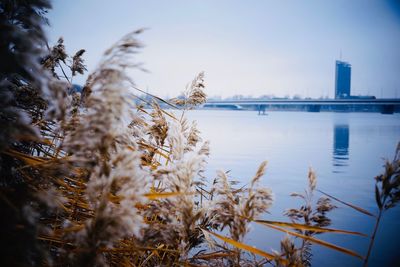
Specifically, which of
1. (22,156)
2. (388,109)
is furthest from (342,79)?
(22,156)

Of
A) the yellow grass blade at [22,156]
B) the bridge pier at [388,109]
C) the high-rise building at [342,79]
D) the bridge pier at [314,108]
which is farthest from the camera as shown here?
the high-rise building at [342,79]

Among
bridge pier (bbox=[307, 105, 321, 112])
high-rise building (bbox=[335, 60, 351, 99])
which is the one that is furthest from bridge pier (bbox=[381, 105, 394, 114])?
high-rise building (bbox=[335, 60, 351, 99])

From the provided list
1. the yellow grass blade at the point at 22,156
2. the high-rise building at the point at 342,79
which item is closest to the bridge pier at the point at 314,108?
the high-rise building at the point at 342,79

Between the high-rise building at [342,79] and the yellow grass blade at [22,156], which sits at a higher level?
the high-rise building at [342,79]

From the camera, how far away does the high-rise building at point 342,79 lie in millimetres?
131500

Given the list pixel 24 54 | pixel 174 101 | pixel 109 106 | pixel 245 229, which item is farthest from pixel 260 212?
pixel 174 101

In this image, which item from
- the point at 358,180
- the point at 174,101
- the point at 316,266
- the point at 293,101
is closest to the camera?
the point at 174,101

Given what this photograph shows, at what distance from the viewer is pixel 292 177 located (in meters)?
7.53

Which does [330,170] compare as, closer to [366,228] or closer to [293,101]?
[366,228]

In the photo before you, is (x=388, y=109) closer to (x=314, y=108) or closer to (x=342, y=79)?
(x=314, y=108)

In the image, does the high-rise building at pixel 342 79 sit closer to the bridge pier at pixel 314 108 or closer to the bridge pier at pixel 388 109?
the bridge pier at pixel 314 108

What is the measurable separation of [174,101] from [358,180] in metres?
7.35

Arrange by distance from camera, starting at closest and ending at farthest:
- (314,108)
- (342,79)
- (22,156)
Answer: (22,156), (314,108), (342,79)

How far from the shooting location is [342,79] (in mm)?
Answer: 133625
